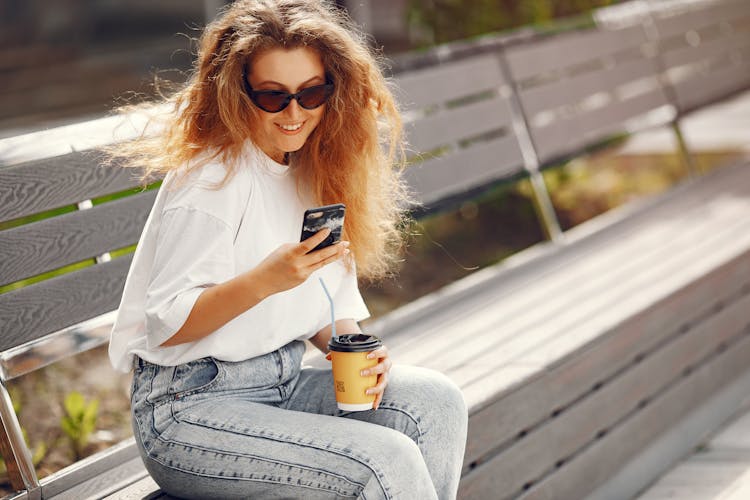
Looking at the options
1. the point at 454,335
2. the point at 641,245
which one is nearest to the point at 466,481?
the point at 454,335

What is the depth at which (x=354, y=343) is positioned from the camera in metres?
2.15

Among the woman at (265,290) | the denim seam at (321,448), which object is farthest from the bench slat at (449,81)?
the denim seam at (321,448)

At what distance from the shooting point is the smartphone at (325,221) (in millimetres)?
2009

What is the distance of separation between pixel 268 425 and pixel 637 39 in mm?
4221

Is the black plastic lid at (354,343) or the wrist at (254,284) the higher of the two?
the wrist at (254,284)

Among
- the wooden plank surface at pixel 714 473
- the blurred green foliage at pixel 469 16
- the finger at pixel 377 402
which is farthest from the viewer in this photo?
the blurred green foliage at pixel 469 16

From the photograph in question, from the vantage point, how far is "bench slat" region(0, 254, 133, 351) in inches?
103

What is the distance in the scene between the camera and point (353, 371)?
84.8 inches

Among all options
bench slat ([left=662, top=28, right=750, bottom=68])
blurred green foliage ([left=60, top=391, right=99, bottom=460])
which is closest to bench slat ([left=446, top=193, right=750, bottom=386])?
blurred green foliage ([left=60, top=391, right=99, bottom=460])

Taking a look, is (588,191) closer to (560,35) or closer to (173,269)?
(560,35)

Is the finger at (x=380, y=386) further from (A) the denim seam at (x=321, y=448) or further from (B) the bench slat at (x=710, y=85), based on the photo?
(B) the bench slat at (x=710, y=85)

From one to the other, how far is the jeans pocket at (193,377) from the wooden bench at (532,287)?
0.35 metres

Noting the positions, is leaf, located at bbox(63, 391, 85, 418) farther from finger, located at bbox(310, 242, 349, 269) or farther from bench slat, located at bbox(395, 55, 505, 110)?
bench slat, located at bbox(395, 55, 505, 110)

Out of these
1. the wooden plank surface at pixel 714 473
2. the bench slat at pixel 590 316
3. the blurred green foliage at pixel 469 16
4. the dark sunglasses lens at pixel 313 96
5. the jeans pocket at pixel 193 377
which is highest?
the blurred green foliage at pixel 469 16
